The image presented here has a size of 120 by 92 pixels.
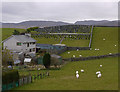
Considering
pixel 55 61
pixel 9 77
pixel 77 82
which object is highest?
pixel 55 61

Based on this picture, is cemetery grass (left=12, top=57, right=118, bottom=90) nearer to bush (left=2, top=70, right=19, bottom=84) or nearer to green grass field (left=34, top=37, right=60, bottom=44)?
bush (left=2, top=70, right=19, bottom=84)

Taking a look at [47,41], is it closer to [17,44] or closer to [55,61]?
[17,44]

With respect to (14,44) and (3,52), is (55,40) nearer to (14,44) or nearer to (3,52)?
(14,44)

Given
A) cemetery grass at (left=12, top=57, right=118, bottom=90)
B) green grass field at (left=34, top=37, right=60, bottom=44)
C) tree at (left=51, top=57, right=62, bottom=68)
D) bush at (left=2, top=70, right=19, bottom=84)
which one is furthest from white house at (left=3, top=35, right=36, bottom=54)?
bush at (left=2, top=70, right=19, bottom=84)

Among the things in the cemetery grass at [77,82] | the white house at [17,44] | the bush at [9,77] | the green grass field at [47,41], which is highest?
the green grass field at [47,41]

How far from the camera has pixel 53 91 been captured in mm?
18344

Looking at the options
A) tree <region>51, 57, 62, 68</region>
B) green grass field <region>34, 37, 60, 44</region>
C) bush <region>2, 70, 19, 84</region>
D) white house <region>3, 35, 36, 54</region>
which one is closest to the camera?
bush <region>2, 70, 19, 84</region>

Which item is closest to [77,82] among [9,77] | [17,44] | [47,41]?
[9,77]


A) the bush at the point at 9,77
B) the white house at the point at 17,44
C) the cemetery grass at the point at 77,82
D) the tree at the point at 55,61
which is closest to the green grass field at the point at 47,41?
the white house at the point at 17,44

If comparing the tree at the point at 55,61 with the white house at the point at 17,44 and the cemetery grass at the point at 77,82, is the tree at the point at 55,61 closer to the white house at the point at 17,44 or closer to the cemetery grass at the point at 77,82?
the cemetery grass at the point at 77,82

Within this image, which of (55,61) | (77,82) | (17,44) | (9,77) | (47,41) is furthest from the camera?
(47,41)

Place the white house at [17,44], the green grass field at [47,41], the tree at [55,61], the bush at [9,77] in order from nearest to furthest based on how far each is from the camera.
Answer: the bush at [9,77]
the tree at [55,61]
the white house at [17,44]
the green grass field at [47,41]

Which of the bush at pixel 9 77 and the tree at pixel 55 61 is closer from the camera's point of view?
the bush at pixel 9 77

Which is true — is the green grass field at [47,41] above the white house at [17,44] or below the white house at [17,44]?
above
